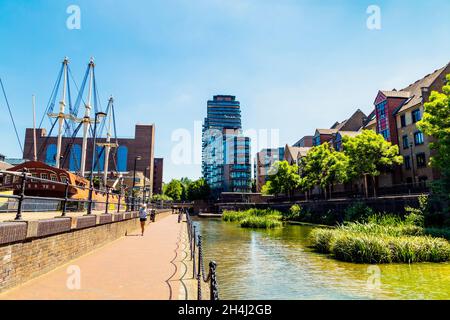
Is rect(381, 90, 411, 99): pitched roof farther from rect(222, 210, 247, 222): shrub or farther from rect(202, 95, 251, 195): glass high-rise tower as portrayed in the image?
rect(202, 95, 251, 195): glass high-rise tower

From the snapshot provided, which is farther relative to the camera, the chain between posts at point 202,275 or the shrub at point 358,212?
the shrub at point 358,212

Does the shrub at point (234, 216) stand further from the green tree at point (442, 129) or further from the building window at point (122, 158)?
the building window at point (122, 158)

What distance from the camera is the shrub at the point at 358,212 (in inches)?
1112

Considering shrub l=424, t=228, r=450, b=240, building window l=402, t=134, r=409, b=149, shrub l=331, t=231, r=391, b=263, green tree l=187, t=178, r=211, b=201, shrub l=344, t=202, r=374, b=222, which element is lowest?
shrub l=331, t=231, r=391, b=263

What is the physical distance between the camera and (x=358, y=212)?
97.6ft

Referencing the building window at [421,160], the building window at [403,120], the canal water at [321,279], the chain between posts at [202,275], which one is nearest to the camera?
the chain between posts at [202,275]

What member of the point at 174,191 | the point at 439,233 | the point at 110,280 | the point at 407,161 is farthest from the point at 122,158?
the point at 110,280

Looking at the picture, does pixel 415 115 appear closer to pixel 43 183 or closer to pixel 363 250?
pixel 363 250

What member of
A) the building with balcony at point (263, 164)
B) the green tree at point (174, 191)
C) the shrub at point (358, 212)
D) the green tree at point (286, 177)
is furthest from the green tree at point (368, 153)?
the green tree at point (174, 191)

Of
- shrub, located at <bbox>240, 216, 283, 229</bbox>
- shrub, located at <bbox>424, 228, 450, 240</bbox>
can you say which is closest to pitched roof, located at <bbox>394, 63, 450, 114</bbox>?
shrub, located at <bbox>240, 216, 283, 229</bbox>

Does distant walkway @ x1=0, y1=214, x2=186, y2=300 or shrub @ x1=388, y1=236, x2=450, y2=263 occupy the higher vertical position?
distant walkway @ x1=0, y1=214, x2=186, y2=300

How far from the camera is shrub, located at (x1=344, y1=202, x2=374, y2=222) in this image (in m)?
28.2
